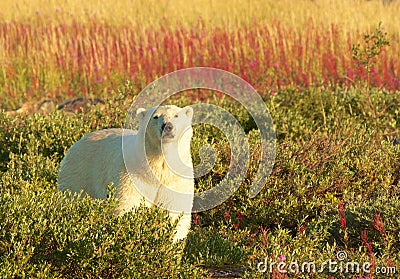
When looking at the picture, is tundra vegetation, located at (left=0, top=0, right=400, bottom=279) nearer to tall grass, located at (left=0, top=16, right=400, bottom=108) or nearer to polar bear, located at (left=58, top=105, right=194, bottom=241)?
tall grass, located at (left=0, top=16, right=400, bottom=108)

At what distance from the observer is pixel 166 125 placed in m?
4.38

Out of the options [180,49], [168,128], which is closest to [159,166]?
[168,128]

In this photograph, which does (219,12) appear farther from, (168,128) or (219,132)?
(168,128)

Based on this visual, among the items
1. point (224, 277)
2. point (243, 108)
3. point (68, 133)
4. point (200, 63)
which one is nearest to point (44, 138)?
point (68, 133)

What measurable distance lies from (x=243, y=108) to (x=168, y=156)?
410cm

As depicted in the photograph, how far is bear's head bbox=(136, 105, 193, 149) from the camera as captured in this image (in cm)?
441

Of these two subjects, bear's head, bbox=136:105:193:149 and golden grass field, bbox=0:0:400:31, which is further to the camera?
golden grass field, bbox=0:0:400:31

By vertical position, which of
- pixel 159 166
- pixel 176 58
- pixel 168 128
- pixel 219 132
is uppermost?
pixel 168 128

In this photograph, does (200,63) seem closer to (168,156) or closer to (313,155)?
(313,155)

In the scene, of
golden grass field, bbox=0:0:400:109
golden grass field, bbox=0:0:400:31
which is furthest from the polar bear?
golden grass field, bbox=0:0:400:31

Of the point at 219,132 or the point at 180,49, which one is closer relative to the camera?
the point at 219,132

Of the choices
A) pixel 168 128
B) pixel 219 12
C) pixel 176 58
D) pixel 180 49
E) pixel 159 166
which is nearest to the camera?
pixel 168 128

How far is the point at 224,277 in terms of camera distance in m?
4.59

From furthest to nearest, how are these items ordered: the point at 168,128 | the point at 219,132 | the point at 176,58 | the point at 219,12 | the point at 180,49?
the point at 219,12, the point at 180,49, the point at 176,58, the point at 219,132, the point at 168,128
